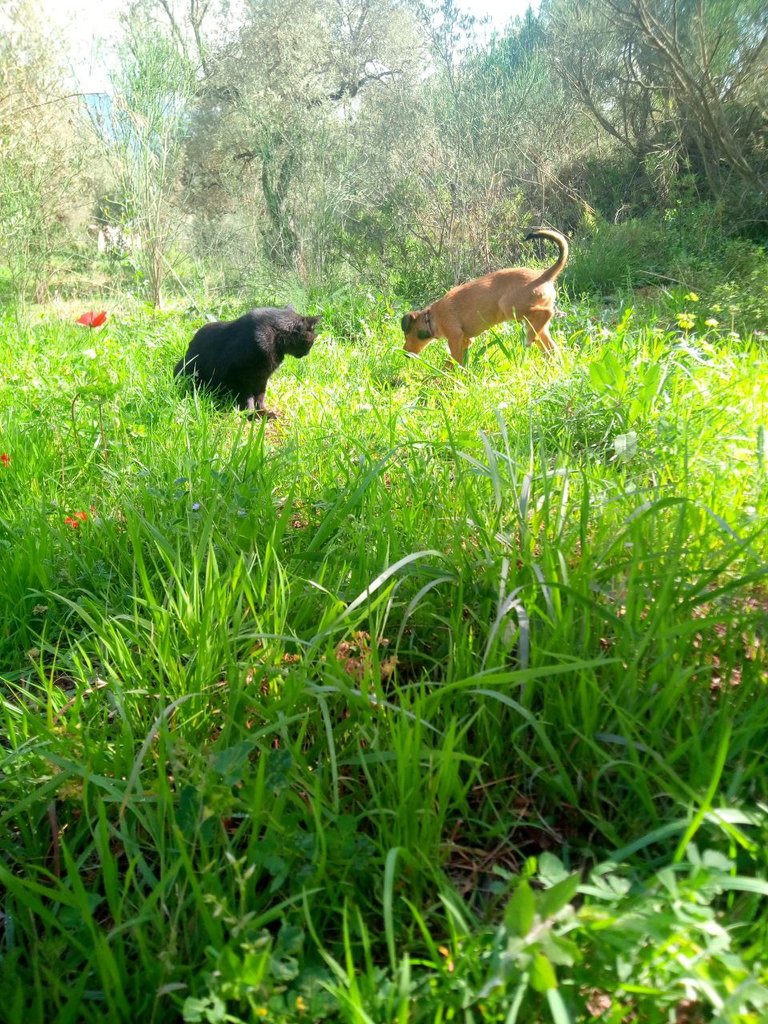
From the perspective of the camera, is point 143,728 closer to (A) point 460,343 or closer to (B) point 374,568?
(B) point 374,568

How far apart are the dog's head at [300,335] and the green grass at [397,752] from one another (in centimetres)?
171

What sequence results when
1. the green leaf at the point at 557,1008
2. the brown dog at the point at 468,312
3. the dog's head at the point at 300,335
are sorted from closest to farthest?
the green leaf at the point at 557,1008 → the dog's head at the point at 300,335 → the brown dog at the point at 468,312

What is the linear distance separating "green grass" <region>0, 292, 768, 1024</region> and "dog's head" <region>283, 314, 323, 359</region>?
5.63 feet

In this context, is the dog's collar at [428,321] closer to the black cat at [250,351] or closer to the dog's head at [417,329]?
the dog's head at [417,329]

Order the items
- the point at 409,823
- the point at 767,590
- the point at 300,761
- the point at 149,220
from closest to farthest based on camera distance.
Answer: the point at 409,823 → the point at 300,761 → the point at 767,590 → the point at 149,220

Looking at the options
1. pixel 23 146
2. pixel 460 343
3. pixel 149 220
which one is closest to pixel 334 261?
pixel 149 220

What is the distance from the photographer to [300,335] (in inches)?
162

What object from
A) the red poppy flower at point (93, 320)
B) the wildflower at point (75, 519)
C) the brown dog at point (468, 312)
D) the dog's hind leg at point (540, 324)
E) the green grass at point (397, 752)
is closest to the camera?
the green grass at point (397, 752)

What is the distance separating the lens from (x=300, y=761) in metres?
1.34

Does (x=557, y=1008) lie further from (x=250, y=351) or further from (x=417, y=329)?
(x=417, y=329)

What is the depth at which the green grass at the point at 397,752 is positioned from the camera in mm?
959

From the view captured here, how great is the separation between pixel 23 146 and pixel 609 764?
9.69 meters

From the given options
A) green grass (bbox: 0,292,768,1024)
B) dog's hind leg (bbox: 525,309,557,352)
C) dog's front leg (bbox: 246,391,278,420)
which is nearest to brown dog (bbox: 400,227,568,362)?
dog's hind leg (bbox: 525,309,557,352)

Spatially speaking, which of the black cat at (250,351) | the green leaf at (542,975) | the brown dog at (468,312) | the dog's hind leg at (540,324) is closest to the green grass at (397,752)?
the green leaf at (542,975)
